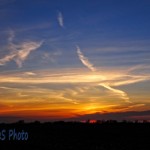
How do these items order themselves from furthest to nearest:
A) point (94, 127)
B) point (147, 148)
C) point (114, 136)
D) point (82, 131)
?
point (94, 127)
point (82, 131)
point (114, 136)
point (147, 148)

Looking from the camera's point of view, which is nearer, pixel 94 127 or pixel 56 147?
pixel 56 147

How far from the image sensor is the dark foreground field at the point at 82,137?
52375 mm

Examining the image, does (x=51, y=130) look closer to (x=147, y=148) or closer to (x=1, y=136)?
(x=1, y=136)

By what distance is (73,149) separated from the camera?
49594 mm

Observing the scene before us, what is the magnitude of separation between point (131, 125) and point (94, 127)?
9.19 meters

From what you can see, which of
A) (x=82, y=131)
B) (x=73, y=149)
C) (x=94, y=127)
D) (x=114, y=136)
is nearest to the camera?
(x=73, y=149)

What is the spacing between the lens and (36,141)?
56.8 meters

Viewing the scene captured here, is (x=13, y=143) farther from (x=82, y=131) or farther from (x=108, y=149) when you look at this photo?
(x=82, y=131)

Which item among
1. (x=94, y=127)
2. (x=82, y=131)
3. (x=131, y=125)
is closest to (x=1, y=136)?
(x=82, y=131)

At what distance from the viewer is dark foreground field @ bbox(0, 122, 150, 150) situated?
5238 centimetres

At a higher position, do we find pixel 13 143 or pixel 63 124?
pixel 63 124

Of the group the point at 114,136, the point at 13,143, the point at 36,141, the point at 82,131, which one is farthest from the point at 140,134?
the point at 13,143

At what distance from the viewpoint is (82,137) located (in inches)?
2643

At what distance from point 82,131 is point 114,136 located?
817cm
